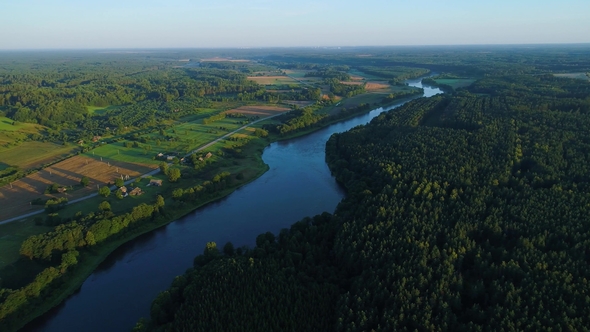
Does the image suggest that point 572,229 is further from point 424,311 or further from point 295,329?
point 295,329

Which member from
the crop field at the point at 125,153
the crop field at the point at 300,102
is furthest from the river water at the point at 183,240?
the crop field at the point at 300,102

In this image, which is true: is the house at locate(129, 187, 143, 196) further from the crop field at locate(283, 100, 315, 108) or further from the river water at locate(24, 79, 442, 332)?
the crop field at locate(283, 100, 315, 108)

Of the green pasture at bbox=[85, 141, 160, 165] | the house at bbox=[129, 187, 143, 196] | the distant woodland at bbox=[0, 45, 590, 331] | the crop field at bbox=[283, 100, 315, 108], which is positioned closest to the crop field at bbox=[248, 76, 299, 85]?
the crop field at bbox=[283, 100, 315, 108]

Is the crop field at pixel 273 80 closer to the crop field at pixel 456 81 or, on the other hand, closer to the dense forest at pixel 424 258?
the crop field at pixel 456 81

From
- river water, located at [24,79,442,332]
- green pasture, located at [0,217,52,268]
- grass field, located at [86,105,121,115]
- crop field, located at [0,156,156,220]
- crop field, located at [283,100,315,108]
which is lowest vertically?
river water, located at [24,79,442,332]

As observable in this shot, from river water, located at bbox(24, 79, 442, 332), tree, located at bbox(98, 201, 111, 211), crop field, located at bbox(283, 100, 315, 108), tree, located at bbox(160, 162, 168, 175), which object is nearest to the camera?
river water, located at bbox(24, 79, 442, 332)
